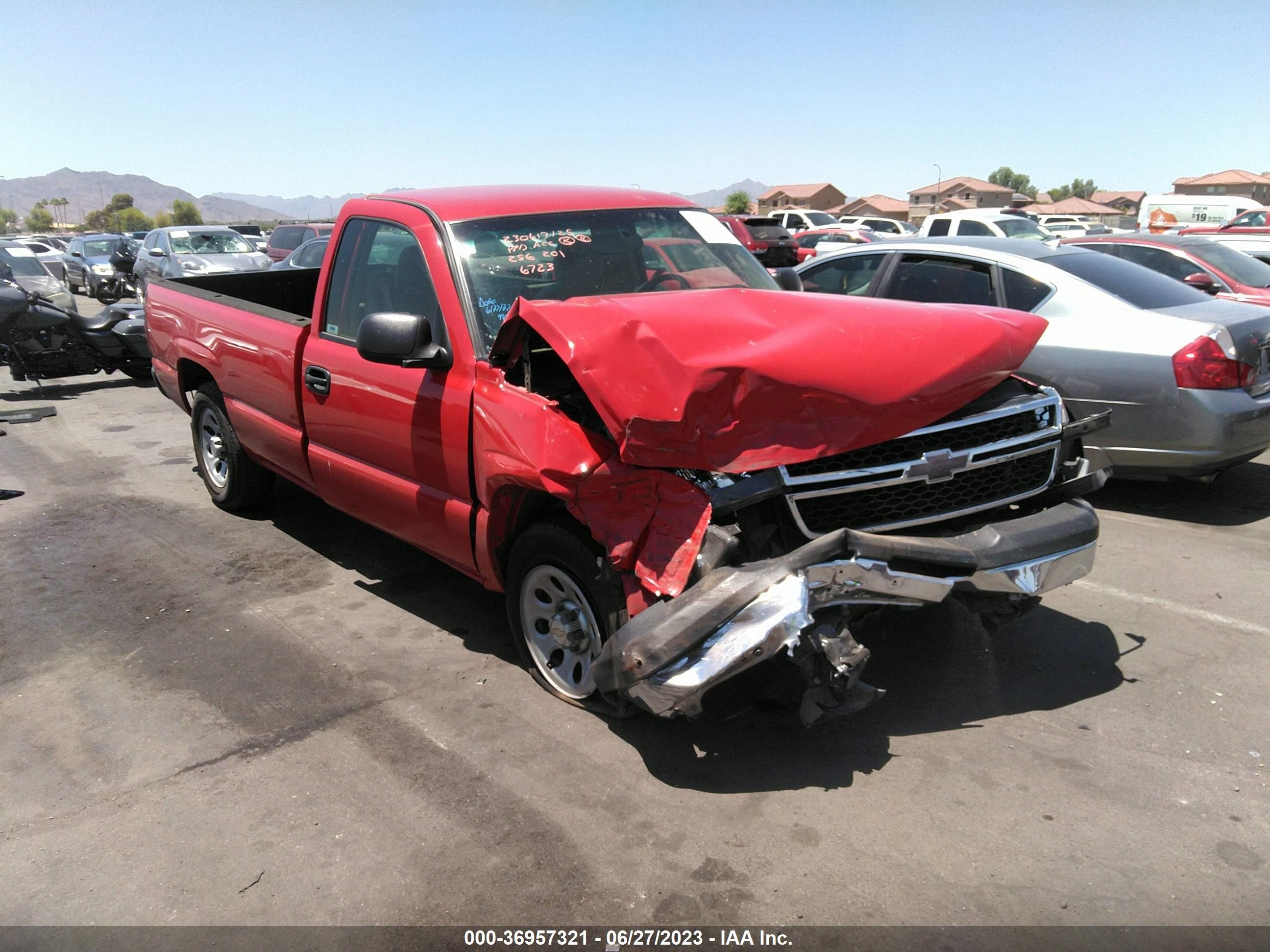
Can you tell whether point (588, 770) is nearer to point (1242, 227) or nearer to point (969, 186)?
point (1242, 227)

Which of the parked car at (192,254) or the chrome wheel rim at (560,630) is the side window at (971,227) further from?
the chrome wheel rim at (560,630)

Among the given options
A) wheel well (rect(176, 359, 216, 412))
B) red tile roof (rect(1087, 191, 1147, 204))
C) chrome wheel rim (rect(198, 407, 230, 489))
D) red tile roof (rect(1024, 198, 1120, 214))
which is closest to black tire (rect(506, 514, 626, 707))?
chrome wheel rim (rect(198, 407, 230, 489))

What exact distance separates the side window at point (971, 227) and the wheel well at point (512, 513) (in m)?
17.4

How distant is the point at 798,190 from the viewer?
9119 cm

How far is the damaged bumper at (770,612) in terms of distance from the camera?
2953 mm


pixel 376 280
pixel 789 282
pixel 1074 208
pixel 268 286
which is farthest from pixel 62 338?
pixel 1074 208

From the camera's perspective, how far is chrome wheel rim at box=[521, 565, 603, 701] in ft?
11.9

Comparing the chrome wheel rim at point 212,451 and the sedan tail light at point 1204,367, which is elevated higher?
the sedan tail light at point 1204,367

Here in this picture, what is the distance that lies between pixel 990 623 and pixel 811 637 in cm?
129

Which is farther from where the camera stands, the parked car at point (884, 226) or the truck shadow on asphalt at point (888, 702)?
the parked car at point (884, 226)

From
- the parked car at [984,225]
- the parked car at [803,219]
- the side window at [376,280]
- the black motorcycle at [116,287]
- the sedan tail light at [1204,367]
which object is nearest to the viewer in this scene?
the side window at [376,280]

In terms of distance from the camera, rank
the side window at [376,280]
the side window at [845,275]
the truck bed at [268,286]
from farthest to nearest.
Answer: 1. the side window at [845,275]
2. the truck bed at [268,286]
3. the side window at [376,280]

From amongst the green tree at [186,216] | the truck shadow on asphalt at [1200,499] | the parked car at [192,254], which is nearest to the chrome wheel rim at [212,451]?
the truck shadow on asphalt at [1200,499]

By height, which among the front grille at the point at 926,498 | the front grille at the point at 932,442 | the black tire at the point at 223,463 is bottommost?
the black tire at the point at 223,463
